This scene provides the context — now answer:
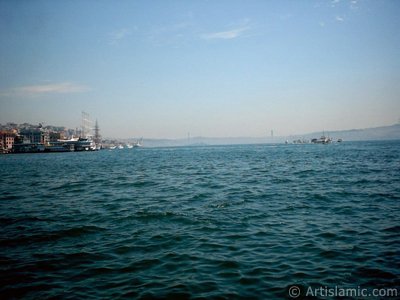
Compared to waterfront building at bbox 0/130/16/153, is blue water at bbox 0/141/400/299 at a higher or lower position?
lower

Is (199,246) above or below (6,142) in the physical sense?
below

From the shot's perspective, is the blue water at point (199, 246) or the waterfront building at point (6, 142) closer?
the blue water at point (199, 246)

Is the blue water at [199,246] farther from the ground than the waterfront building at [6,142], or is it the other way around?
the waterfront building at [6,142]

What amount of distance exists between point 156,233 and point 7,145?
218463 mm

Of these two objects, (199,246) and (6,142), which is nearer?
(199,246)

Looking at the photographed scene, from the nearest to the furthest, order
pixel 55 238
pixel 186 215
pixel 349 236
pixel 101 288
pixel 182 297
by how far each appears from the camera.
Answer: pixel 182 297, pixel 101 288, pixel 349 236, pixel 55 238, pixel 186 215

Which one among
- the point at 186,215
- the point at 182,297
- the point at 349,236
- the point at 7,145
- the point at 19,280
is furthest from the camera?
the point at 7,145

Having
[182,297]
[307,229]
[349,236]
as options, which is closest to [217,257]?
[182,297]

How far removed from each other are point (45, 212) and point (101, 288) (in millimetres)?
11932

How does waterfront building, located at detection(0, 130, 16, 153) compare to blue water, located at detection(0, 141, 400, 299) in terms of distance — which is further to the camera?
waterfront building, located at detection(0, 130, 16, 153)

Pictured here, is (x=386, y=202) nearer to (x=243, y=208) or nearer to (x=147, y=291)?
(x=243, y=208)

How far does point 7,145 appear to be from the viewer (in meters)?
185

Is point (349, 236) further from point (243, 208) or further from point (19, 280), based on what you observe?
point (19, 280)

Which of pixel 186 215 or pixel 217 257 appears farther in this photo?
pixel 186 215
